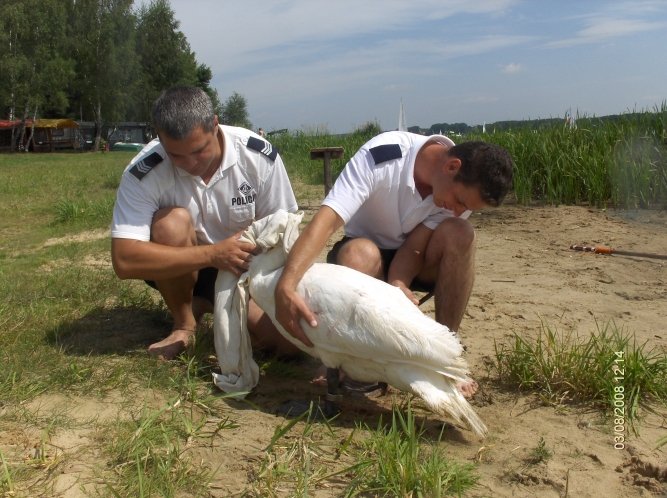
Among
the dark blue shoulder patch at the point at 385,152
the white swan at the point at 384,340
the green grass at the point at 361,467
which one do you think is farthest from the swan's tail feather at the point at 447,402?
the dark blue shoulder patch at the point at 385,152

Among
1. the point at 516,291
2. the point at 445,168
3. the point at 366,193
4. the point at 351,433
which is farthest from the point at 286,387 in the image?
the point at 516,291

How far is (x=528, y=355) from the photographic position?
2.77 metres

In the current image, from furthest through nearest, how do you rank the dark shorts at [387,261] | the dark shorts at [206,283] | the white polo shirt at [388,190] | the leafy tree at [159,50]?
the leafy tree at [159,50] < the dark shorts at [206,283] < the dark shorts at [387,261] < the white polo shirt at [388,190]

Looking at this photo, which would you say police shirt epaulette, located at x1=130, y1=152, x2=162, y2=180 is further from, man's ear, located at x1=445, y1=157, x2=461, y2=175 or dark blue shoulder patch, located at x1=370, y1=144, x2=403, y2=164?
man's ear, located at x1=445, y1=157, x2=461, y2=175

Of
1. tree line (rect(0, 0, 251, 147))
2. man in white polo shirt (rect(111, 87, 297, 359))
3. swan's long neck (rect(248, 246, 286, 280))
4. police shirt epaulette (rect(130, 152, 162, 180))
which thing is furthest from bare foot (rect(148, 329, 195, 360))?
tree line (rect(0, 0, 251, 147))

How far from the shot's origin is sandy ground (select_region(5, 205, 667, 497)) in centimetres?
205

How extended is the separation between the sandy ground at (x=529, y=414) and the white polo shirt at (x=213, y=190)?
0.78 metres

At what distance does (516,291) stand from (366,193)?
203 centimetres

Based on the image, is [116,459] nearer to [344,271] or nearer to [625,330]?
[344,271]

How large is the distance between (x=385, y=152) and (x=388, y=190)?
165mm

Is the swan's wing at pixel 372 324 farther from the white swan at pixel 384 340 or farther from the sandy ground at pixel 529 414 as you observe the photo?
the sandy ground at pixel 529 414

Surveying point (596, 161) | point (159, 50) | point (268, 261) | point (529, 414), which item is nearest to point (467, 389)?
point (529, 414)

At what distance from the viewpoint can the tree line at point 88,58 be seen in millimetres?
36375

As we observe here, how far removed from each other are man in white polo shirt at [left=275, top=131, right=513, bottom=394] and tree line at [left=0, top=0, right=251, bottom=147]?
29.6 meters
